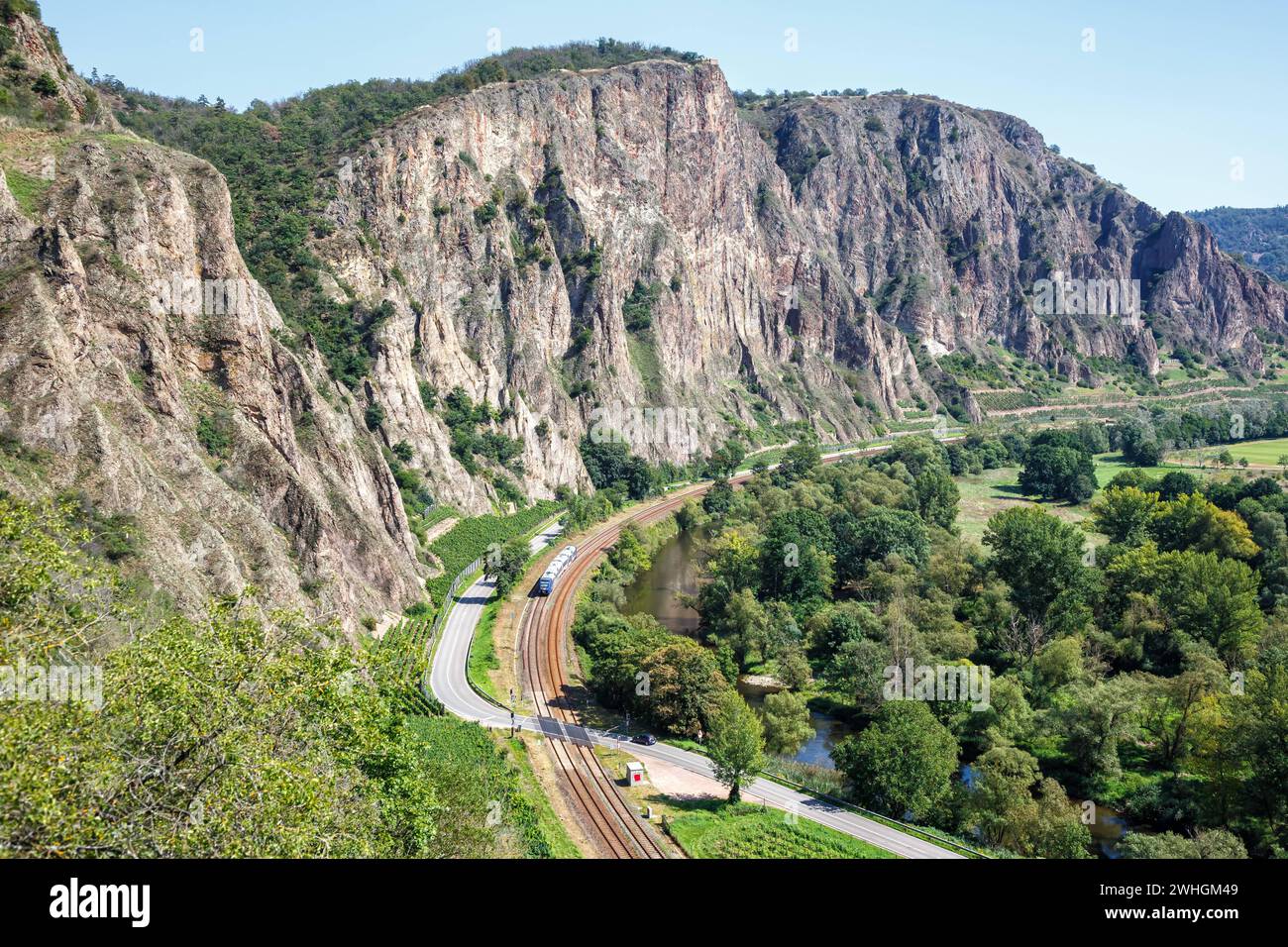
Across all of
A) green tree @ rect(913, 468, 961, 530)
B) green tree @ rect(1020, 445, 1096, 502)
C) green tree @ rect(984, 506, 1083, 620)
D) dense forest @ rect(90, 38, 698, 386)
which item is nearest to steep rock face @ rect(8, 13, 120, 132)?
dense forest @ rect(90, 38, 698, 386)

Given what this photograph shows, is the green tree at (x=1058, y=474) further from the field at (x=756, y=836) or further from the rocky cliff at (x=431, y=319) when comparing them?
the field at (x=756, y=836)

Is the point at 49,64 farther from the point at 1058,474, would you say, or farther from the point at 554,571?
the point at 1058,474

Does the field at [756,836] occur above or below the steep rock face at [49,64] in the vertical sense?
below

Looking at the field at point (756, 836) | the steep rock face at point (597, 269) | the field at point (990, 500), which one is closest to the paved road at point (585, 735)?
the field at point (756, 836)

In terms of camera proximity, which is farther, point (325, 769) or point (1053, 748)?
point (1053, 748)

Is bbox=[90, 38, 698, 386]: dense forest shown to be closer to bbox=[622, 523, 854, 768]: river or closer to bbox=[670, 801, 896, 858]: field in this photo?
bbox=[622, 523, 854, 768]: river

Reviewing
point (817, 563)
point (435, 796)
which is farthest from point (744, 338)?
point (435, 796)
